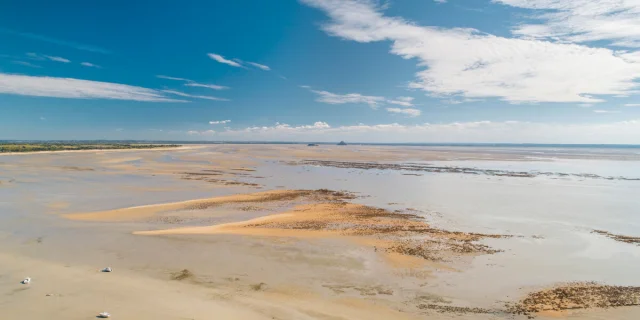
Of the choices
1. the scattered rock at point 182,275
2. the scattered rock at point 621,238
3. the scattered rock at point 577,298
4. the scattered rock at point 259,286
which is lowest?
the scattered rock at point 577,298

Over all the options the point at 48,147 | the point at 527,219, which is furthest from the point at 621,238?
the point at 48,147

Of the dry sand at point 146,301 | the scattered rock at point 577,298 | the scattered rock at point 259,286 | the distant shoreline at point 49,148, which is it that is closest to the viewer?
the dry sand at point 146,301

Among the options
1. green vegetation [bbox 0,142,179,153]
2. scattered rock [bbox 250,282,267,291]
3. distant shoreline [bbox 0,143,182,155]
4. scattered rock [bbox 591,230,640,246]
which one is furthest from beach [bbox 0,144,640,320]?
green vegetation [bbox 0,142,179,153]

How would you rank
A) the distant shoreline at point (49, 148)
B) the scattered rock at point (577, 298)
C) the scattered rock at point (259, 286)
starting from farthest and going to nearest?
the distant shoreline at point (49, 148), the scattered rock at point (259, 286), the scattered rock at point (577, 298)

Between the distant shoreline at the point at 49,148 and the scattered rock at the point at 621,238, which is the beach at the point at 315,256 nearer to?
the scattered rock at the point at 621,238

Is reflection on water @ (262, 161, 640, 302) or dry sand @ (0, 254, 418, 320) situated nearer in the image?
dry sand @ (0, 254, 418, 320)

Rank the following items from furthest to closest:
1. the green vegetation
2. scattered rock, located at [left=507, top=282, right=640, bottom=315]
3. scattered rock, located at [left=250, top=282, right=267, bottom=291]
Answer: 1. the green vegetation
2. scattered rock, located at [left=250, top=282, right=267, bottom=291]
3. scattered rock, located at [left=507, top=282, right=640, bottom=315]

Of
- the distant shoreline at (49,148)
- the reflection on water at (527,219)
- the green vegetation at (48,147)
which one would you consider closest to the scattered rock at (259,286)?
the reflection on water at (527,219)

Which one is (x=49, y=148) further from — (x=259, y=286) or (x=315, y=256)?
(x=259, y=286)

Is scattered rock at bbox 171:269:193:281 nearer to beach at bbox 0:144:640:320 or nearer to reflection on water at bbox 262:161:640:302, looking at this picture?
beach at bbox 0:144:640:320
